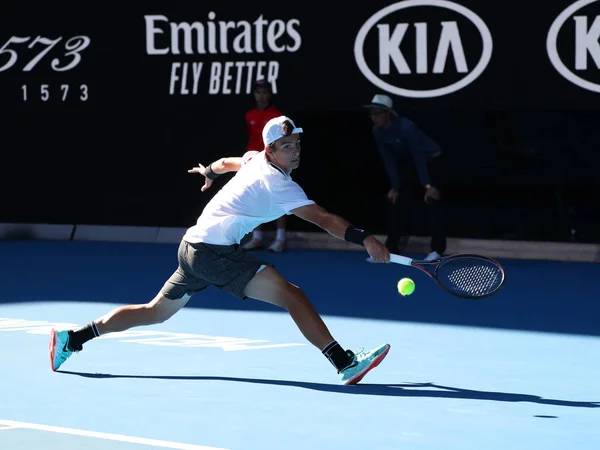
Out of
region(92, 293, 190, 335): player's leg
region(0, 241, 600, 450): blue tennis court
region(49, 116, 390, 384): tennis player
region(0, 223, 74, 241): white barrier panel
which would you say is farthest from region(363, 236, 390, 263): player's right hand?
region(0, 223, 74, 241): white barrier panel

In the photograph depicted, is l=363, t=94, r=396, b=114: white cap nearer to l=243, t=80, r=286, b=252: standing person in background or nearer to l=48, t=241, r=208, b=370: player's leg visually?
l=243, t=80, r=286, b=252: standing person in background

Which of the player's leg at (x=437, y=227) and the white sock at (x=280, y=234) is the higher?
the player's leg at (x=437, y=227)

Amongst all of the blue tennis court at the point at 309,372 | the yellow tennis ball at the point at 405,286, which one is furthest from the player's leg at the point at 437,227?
the yellow tennis ball at the point at 405,286

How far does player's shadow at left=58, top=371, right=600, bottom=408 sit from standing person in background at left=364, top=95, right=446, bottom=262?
6449 mm

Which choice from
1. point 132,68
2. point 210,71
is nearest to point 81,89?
point 132,68

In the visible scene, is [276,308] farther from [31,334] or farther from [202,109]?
[202,109]

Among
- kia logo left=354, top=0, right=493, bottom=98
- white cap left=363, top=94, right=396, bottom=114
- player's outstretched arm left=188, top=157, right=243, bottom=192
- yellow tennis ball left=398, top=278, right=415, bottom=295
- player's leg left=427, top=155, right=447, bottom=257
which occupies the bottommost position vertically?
yellow tennis ball left=398, top=278, right=415, bottom=295

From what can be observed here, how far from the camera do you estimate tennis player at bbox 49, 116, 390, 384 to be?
Answer: 732 centimetres

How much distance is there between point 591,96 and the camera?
44.9 ft

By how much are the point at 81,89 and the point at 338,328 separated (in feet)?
24.5

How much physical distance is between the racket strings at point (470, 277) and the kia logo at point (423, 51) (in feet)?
23.0

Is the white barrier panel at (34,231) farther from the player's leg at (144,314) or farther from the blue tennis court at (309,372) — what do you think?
the player's leg at (144,314)

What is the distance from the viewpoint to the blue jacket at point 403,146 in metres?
13.7

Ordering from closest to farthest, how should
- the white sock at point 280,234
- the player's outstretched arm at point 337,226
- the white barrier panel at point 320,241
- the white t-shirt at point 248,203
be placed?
the player's outstretched arm at point 337,226 → the white t-shirt at point 248,203 → the white barrier panel at point 320,241 → the white sock at point 280,234
